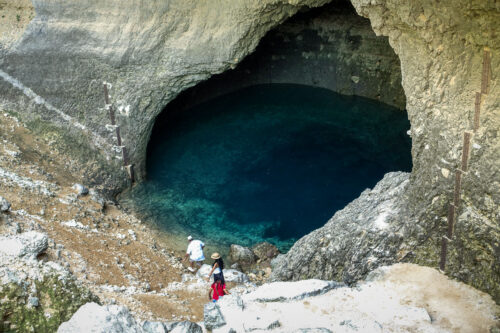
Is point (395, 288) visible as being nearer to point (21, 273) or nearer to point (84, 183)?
point (21, 273)

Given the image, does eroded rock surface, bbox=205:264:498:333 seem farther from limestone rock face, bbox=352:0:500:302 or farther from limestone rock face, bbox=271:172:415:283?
limestone rock face, bbox=271:172:415:283

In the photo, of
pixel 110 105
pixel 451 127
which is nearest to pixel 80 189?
pixel 110 105

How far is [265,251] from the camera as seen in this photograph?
10391 mm

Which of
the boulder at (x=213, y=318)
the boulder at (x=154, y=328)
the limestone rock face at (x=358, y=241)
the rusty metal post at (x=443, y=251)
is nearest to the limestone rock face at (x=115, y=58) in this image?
the limestone rock face at (x=358, y=241)

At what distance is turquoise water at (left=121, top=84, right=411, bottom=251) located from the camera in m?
11.4

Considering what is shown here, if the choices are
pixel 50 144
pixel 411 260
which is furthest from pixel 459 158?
pixel 50 144

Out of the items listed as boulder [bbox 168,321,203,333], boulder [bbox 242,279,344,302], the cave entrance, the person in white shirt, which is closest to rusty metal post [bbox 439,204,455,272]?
boulder [bbox 242,279,344,302]

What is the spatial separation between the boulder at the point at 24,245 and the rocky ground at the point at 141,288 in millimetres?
13

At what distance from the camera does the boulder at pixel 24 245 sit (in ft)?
19.4

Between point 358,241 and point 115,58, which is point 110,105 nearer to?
point 115,58

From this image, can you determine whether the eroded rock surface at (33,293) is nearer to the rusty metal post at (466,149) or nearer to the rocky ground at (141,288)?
the rocky ground at (141,288)

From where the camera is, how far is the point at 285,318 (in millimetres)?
6156

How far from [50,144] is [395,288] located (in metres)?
8.33

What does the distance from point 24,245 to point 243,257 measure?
475 centimetres
